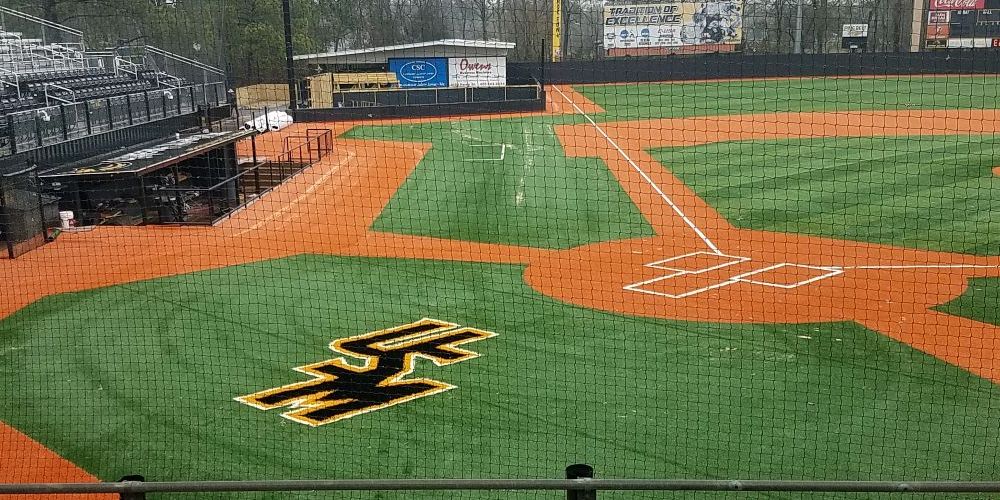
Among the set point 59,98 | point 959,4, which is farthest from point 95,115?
point 959,4

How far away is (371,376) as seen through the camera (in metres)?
9.30

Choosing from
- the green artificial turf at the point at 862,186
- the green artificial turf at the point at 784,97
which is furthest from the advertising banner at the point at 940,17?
the green artificial turf at the point at 862,186

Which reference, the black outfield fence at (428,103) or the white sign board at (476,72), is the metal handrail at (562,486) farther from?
the white sign board at (476,72)

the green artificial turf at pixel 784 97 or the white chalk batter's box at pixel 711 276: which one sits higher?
the green artificial turf at pixel 784 97

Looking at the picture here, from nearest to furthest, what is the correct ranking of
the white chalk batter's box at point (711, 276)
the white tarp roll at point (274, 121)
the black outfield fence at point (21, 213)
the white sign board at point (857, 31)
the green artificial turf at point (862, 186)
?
1. the white chalk batter's box at point (711, 276)
2. the black outfield fence at point (21, 213)
3. the green artificial turf at point (862, 186)
4. the white tarp roll at point (274, 121)
5. the white sign board at point (857, 31)

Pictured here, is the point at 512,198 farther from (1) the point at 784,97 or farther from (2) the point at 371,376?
(1) the point at 784,97

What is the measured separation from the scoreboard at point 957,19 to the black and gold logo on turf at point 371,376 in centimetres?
4190

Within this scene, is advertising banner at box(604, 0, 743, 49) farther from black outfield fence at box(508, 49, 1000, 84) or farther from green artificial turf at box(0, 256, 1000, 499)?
green artificial turf at box(0, 256, 1000, 499)

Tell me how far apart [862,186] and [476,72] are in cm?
2638

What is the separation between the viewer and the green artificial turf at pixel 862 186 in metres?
16.0

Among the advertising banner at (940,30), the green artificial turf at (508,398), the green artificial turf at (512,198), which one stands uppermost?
the advertising banner at (940,30)

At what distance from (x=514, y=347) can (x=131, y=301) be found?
6.06m

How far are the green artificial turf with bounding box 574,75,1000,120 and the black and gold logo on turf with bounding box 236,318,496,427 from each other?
26.0m

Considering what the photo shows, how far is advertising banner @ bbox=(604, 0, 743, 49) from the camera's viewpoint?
4944 centimetres
